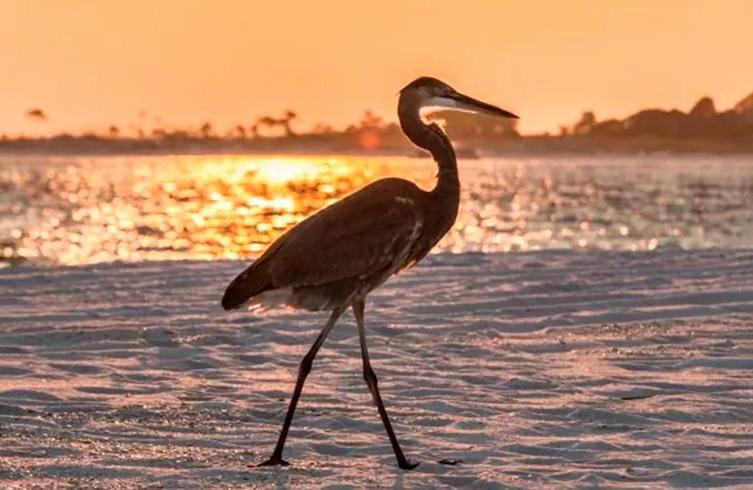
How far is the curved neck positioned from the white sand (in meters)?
1.58

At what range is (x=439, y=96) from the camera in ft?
27.3

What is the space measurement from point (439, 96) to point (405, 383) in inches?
104

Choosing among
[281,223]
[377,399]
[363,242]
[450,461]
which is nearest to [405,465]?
[450,461]

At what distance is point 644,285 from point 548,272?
4.53 feet

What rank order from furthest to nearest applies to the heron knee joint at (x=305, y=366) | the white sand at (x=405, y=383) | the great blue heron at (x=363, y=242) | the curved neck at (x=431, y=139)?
the curved neck at (x=431, y=139), the heron knee joint at (x=305, y=366), the great blue heron at (x=363, y=242), the white sand at (x=405, y=383)

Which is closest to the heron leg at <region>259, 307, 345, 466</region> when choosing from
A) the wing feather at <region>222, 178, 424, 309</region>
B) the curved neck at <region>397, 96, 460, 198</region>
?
the wing feather at <region>222, 178, 424, 309</region>

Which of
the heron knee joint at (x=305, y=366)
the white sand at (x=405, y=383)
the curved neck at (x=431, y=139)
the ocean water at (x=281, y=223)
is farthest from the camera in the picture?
the ocean water at (x=281, y=223)

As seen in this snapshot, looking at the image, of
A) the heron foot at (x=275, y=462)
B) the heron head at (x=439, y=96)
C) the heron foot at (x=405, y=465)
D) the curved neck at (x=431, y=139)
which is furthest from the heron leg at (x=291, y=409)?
the heron head at (x=439, y=96)

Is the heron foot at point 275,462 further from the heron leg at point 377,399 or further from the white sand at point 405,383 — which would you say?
the heron leg at point 377,399

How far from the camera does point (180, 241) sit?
99.5ft

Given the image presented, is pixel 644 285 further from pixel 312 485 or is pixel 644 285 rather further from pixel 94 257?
pixel 94 257

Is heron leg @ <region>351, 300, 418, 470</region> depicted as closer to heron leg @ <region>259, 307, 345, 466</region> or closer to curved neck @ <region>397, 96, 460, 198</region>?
heron leg @ <region>259, 307, 345, 466</region>

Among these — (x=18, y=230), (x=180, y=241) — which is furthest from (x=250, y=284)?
(x=18, y=230)

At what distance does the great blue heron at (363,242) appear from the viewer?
7.88 meters
